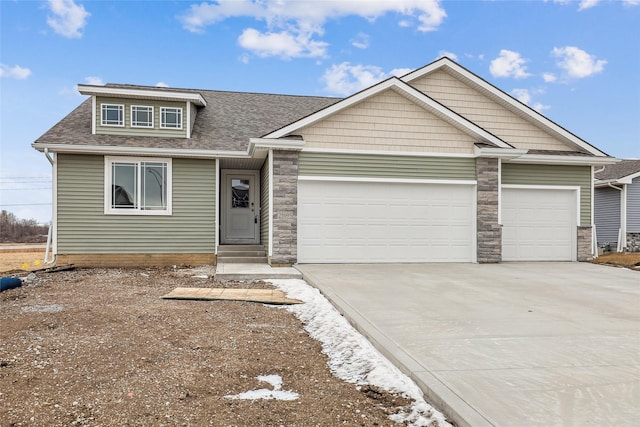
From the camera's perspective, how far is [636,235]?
18.5m

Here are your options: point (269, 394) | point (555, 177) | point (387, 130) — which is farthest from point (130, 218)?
point (555, 177)

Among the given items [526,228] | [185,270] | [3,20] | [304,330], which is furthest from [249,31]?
[304,330]

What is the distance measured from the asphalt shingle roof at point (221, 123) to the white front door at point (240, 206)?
1.43 meters

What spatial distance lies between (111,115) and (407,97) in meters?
7.86

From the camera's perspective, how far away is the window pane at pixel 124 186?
37.6 ft

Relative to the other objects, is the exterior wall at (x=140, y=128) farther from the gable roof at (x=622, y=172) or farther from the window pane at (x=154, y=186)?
the gable roof at (x=622, y=172)

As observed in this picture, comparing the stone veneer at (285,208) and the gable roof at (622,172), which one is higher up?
the gable roof at (622,172)

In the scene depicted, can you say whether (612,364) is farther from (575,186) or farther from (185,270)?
(575,186)

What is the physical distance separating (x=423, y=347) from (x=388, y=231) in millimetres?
7032

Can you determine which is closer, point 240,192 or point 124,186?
point 124,186

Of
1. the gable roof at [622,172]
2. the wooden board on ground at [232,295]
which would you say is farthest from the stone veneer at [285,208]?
the gable roof at [622,172]

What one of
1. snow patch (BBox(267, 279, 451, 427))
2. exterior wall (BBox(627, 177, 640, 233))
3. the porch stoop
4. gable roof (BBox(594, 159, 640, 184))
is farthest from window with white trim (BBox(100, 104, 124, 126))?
exterior wall (BBox(627, 177, 640, 233))

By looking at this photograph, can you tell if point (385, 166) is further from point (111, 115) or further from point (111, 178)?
point (111, 115)

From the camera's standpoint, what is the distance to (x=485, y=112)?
12.8m
